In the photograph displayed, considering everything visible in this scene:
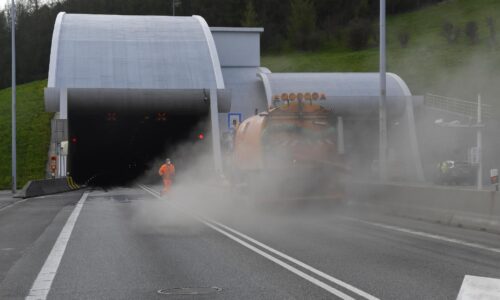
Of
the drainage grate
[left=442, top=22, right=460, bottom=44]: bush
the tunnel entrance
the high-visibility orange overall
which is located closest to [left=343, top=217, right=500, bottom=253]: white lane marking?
the drainage grate

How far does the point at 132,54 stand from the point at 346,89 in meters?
15.4

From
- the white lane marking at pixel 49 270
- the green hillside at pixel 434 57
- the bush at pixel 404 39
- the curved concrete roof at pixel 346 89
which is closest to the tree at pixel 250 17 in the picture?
the green hillside at pixel 434 57

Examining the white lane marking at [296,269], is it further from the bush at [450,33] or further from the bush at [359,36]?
the bush at [359,36]

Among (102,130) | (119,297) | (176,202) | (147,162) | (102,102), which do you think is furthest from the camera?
(147,162)

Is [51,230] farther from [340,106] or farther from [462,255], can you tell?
[340,106]

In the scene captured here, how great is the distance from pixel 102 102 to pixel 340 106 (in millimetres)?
16695

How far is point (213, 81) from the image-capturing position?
5309cm

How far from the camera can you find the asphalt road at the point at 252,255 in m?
Result: 9.95

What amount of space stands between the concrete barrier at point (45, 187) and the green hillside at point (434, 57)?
33.2 meters

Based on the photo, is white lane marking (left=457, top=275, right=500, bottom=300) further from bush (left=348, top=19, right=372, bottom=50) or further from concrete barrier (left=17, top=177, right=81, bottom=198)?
bush (left=348, top=19, right=372, bottom=50)

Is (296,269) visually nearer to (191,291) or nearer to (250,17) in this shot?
(191,291)

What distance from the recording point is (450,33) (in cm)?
11000

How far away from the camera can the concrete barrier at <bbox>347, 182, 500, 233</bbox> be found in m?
17.0

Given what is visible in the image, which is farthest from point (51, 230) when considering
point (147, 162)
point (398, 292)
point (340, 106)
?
point (147, 162)
